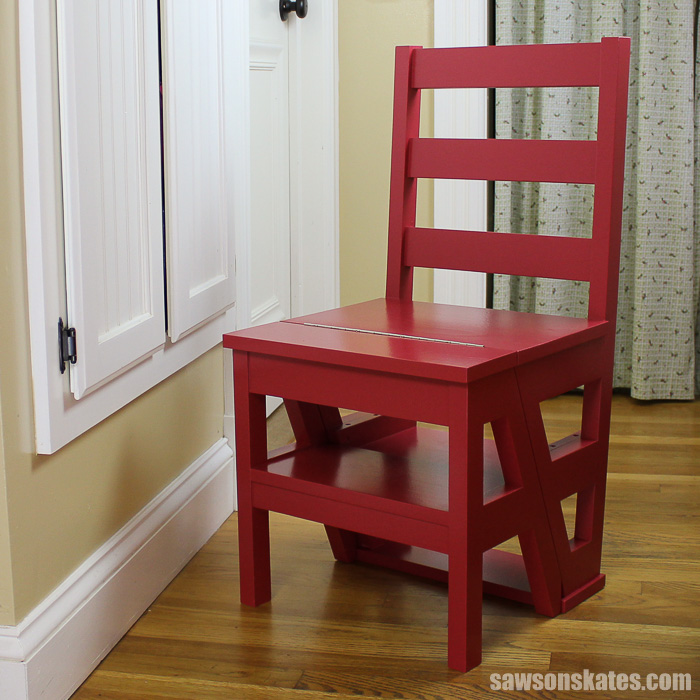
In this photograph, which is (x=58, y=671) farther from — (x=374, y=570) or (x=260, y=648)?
(x=374, y=570)

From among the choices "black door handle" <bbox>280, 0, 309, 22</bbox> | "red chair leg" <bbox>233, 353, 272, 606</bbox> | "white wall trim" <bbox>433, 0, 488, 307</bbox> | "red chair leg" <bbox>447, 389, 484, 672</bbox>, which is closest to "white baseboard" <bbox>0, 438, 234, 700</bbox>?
"red chair leg" <bbox>233, 353, 272, 606</bbox>

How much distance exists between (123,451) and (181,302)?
0.86 ft

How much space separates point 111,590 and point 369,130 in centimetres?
159

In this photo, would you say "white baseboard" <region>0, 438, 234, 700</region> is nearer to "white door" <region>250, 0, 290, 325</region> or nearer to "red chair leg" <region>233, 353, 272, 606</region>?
"red chair leg" <region>233, 353, 272, 606</region>

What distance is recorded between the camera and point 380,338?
52.9 inches

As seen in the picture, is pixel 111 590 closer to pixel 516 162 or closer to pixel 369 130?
pixel 516 162

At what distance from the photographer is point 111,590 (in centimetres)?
136

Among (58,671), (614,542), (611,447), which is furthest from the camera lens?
(611,447)

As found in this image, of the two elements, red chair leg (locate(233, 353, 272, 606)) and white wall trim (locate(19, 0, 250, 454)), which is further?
red chair leg (locate(233, 353, 272, 606))

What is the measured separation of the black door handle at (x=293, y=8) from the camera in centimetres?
243

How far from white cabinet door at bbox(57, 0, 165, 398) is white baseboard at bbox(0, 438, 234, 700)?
26cm

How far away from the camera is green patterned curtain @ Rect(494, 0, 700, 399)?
2.52 meters

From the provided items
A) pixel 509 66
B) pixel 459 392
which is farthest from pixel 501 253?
pixel 459 392

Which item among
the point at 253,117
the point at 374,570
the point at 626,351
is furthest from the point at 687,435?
the point at 253,117
